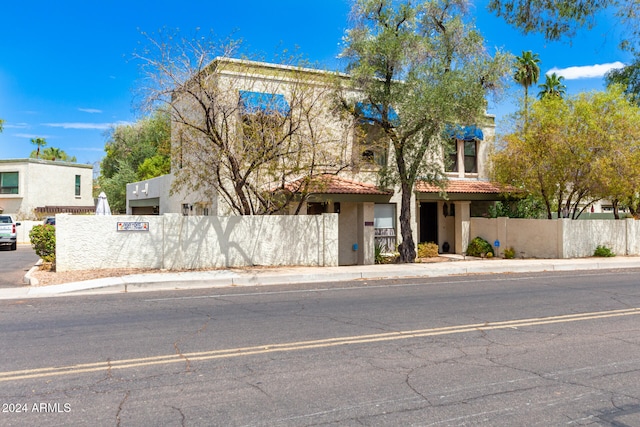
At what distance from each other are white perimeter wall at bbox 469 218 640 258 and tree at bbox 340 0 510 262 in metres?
6.44

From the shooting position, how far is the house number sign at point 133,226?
15539mm

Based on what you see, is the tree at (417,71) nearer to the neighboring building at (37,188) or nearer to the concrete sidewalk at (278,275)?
the concrete sidewalk at (278,275)

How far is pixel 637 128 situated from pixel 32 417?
73.8 feet

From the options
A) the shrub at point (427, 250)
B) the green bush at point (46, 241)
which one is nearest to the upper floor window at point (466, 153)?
the shrub at point (427, 250)

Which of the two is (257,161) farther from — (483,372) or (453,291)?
(483,372)

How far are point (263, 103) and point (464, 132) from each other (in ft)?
27.8

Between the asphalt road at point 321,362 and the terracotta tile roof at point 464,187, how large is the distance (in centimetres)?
1203

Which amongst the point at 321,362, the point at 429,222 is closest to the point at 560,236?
the point at 429,222

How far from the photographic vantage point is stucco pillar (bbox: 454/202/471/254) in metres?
24.4

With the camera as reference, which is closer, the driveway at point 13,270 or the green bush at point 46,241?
the driveway at point 13,270

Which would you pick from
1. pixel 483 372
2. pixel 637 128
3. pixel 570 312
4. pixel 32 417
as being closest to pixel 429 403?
pixel 483 372

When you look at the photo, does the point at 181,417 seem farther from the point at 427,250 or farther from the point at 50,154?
the point at 50,154

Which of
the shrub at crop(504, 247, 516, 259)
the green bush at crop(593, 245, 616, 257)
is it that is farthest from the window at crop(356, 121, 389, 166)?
the green bush at crop(593, 245, 616, 257)

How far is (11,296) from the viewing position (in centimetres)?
1198
